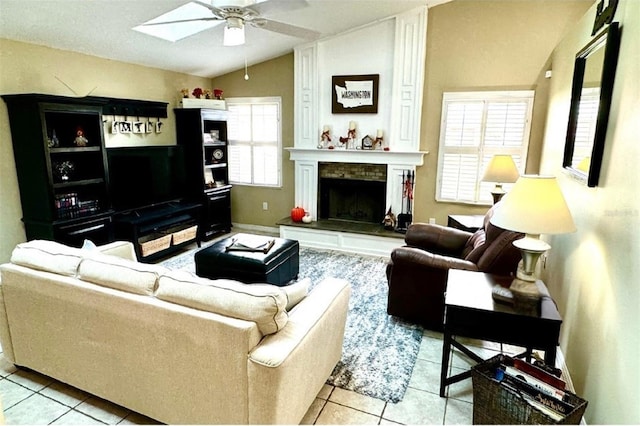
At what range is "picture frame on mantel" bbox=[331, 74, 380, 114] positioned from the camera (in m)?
5.05

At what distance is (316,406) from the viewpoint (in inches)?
88.1

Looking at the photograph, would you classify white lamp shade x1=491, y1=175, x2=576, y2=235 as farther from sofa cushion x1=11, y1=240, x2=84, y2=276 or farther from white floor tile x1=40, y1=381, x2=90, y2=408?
white floor tile x1=40, y1=381, x2=90, y2=408

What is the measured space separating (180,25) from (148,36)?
379mm

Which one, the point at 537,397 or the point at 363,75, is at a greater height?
the point at 363,75

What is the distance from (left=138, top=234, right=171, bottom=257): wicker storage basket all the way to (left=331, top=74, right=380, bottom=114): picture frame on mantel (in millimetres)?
2852

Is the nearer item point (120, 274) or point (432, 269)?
point (120, 274)

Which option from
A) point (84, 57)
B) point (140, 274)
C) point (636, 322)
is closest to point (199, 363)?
point (140, 274)

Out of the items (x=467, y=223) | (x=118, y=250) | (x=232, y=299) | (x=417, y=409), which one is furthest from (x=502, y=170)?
(x=118, y=250)

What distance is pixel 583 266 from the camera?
2.31 meters

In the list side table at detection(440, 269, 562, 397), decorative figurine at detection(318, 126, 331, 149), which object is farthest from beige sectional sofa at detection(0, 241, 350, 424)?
decorative figurine at detection(318, 126, 331, 149)

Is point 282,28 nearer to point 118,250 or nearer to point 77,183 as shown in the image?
point 118,250

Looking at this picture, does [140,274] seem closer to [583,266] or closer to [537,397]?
[537,397]

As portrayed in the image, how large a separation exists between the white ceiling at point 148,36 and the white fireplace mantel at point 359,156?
4.93 ft

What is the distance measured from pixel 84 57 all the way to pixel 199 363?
13.3 ft
